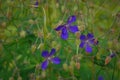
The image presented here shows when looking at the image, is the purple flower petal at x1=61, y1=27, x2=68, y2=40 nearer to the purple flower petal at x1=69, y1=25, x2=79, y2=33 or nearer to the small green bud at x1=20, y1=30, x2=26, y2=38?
the purple flower petal at x1=69, y1=25, x2=79, y2=33

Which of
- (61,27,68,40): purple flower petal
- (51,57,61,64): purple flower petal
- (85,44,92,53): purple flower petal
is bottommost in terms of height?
(51,57,61,64): purple flower petal

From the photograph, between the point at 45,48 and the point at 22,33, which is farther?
the point at 45,48

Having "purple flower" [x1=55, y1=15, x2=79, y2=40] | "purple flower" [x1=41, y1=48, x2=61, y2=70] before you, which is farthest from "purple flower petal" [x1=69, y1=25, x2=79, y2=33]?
"purple flower" [x1=41, y1=48, x2=61, y2=70]

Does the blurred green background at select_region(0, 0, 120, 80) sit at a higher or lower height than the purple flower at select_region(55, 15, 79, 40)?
lower

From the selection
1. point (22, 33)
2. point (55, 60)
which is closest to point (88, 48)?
point (55, 60)

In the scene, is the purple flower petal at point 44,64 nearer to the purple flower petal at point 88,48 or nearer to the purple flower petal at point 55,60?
the purple flower petal at point 55,60

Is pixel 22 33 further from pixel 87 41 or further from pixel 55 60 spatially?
pixel 87 41

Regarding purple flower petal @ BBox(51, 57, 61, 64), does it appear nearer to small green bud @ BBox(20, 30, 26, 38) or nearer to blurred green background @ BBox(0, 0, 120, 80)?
blurred green background @ BBox(0, 0, 120, 80)

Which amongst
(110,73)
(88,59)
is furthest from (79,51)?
(110,73)

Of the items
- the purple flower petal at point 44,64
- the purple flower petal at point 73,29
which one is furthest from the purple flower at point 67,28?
the purple flower petal at point 44,64

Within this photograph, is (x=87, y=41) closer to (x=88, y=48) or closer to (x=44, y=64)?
(x=88, y=48)

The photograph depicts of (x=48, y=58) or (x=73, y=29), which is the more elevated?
(x=73, y=29)
